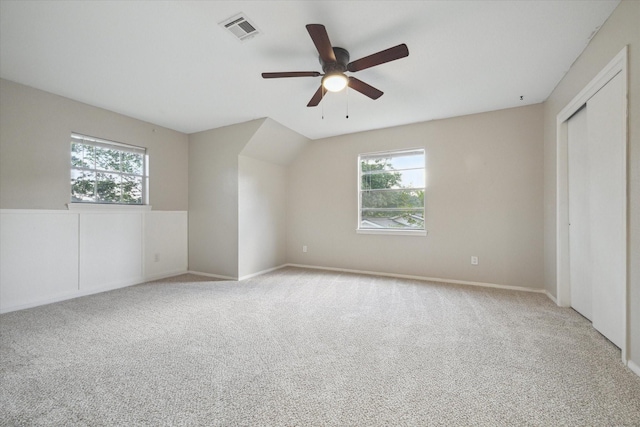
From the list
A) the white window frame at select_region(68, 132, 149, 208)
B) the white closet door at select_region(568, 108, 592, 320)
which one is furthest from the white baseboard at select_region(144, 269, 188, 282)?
the white closet door at select_region(568, 108, 592, 320)

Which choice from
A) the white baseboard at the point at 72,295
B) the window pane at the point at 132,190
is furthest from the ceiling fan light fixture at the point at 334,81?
the white baseboard at the point at 72,295

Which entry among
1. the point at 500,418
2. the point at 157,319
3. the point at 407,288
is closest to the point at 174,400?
the point at 157,319

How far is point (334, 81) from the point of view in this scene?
2.25m

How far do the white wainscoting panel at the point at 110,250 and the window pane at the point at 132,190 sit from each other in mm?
231

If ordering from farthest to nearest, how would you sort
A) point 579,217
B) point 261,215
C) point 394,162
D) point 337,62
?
point 261,215, point 394,162, point 579,217, point 337,62

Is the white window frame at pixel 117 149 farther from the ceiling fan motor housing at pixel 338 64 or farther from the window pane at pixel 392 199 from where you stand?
the window pane at pixel 392 199

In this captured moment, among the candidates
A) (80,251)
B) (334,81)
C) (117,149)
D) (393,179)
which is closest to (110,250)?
(80,251)

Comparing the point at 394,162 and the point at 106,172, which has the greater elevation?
the point at 394,162

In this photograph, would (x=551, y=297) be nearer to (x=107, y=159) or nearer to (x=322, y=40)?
(x=322, y=40)

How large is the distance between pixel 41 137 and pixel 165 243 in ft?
6.65

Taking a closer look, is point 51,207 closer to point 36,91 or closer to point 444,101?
point 36,91

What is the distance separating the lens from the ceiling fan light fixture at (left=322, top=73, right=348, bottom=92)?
2197 mm

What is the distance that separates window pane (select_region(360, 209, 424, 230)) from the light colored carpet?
151 cm

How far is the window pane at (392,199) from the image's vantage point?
426 centimetres
